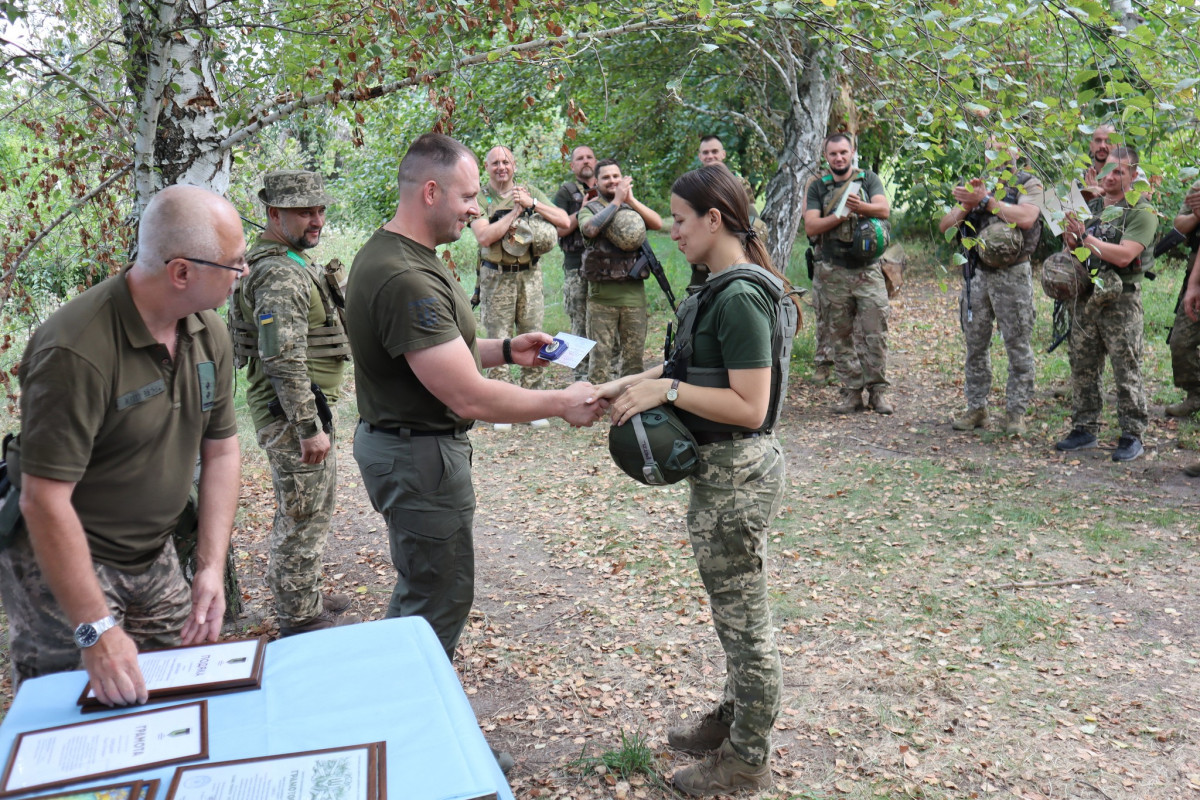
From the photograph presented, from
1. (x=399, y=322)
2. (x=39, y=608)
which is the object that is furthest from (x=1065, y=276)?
(x=39, y=608)

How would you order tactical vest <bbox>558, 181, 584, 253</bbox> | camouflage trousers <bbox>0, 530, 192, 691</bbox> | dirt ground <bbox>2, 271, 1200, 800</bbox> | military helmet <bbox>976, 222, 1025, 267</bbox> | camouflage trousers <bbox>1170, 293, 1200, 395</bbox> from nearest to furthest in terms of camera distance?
1. camouflage trousers <bbox>0, 530, 192, 691</bbox>
2. dirt ground <bbox>2, 271, 1200, 800</bbox>
3. military helmet <bbox>976, 222, 1025, 267</bbox>
4. camouflage trousers <bbox>1170, 293, 1200, 395</bbox>
5. tactical vest <bbox>558, 181, 584, 253</bbox>

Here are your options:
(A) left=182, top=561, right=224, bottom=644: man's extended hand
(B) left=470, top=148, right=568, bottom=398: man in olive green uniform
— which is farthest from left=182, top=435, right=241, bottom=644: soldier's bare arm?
(B) left=470, top=148, right=568, bottom=398: man in olive green uniform

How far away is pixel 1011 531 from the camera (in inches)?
229

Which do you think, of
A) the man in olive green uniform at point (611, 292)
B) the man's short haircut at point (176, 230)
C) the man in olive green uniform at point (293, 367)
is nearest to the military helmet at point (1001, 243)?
the man in olive green uniform at point (611, 292)

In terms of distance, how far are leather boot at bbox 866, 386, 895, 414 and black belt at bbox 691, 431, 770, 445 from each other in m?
6.00

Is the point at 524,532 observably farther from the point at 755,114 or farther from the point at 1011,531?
the point at 755,114

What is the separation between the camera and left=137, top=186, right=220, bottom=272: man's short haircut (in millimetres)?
2322

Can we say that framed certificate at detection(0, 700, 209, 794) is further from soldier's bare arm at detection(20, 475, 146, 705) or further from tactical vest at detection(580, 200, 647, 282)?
tactical vest at detection(580, 200, 647, 282)

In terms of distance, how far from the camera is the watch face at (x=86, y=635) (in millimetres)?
2086

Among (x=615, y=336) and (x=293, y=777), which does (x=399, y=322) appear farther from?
(x=615, y=336)

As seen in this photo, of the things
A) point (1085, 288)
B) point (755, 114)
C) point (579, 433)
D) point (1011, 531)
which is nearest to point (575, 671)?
point (1011, 531)

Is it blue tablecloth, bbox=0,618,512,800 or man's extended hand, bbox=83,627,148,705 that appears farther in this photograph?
man's extended hand, bbox=83,627,148,705

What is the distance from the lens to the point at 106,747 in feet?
5.96

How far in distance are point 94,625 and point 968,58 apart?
3.78m
